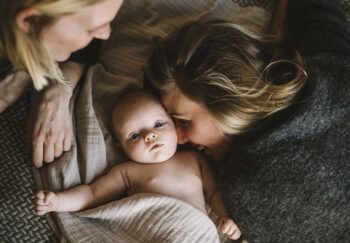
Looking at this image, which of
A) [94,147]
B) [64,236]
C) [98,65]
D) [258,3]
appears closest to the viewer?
[64,236]

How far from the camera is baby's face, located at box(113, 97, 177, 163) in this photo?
1127mm

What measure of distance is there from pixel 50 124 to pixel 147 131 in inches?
9.8

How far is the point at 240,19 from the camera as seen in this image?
1.32 metres

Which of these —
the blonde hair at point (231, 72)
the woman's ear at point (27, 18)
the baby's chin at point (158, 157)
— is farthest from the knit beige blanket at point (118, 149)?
the woman's ear at point (27, 18)

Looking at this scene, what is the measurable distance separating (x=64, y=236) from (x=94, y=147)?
0.79ft

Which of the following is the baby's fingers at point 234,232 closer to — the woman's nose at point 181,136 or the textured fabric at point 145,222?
the textured fabric at point 145,222

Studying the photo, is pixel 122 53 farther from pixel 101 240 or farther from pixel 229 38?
pixel 101 240

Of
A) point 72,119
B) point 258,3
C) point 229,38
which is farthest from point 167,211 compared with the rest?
point 258,3

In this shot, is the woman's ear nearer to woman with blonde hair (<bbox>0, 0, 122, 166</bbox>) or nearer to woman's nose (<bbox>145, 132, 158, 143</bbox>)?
woman with blonde hair (<bbox>0, 0, 122, 166</bbox>)

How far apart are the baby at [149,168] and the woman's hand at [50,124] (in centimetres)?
13

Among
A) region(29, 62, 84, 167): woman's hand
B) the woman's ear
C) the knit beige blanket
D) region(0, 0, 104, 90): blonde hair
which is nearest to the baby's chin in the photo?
the knit beige blanket

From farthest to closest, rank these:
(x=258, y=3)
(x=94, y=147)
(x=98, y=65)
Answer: (x=258, y=3)
(x=98, y=65)
(x=94, y=147)

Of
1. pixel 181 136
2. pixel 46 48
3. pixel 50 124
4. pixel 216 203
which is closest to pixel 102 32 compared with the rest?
pixel 46 48

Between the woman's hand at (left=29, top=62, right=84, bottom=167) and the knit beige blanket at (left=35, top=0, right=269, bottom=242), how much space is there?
3 cm
